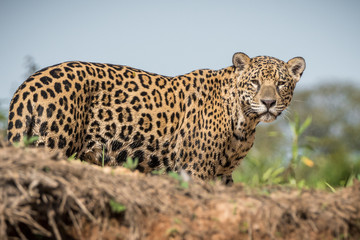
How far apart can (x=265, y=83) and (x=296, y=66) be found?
1.06 meters

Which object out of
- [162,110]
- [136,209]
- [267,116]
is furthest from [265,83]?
[136,209]

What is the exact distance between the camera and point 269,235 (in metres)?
5.36

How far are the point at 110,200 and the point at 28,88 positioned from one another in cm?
345

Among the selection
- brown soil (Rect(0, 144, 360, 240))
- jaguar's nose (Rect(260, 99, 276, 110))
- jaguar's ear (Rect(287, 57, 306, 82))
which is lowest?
brown soil (Rect(0, 144, 360, 240))

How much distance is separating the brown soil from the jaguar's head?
10.3 ft

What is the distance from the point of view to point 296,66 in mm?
9711

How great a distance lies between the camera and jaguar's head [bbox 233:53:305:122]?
8.84 metres

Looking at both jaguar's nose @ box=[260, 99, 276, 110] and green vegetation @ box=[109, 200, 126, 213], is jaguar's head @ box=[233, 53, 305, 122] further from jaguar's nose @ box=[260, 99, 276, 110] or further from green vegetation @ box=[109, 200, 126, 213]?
green vegetation @ box=[109, 200, 126, 213]

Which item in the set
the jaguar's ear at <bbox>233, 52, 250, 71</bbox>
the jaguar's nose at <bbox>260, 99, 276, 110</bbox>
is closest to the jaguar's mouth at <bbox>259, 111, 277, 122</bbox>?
the jaguar's nose at <bbox>260, 99, 276, 110</bbox>

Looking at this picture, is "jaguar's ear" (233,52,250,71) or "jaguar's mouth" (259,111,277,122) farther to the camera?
"jaguar's ear" (233,52,250,71)

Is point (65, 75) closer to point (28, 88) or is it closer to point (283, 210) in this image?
point (28, 88)

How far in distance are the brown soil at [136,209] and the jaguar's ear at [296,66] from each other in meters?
4.23

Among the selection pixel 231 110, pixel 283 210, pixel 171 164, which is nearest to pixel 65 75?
pixel 171 164

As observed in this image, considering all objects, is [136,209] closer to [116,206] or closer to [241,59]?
[116,206]
